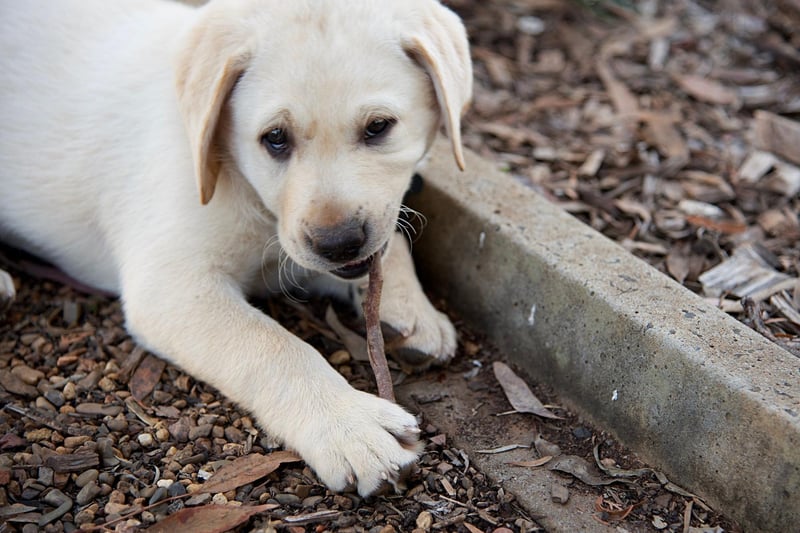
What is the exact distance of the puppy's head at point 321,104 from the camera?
9.80 feet

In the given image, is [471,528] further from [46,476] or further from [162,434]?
[46,476]

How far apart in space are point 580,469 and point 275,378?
1.12 meters

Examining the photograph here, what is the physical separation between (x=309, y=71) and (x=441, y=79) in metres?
Result: 0.50

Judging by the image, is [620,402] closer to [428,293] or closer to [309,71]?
[428,293]

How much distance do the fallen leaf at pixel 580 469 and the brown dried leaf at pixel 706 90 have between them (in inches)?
123

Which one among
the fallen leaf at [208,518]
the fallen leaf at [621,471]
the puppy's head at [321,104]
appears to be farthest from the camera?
the fallen leaf at [621,471]

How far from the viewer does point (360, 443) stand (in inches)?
116

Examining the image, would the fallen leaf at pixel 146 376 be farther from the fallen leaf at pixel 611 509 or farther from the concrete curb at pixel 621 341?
the fallen leaf at pixel 611 509

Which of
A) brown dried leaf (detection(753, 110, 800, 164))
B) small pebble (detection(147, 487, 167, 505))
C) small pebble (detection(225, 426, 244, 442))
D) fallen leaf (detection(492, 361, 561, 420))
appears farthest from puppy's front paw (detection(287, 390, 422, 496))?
brown dried leaf (detection(753, 110, 800, 164))

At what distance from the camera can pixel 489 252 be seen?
3.78 meters

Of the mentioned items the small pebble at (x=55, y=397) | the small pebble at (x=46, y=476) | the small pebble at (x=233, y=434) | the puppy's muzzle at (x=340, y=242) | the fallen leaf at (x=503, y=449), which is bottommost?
the fallen leaf at (x=503, y=449)

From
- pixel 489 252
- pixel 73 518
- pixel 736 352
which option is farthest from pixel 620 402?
Result: pixel 73 518

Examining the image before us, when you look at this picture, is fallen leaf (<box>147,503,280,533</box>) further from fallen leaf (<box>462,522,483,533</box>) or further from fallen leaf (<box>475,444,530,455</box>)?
fallen leaf (<box>475,444,530,455</box>)

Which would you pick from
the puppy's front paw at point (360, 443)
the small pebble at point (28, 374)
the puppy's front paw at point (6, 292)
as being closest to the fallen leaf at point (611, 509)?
the puppy's front paw at point (360, 443)
